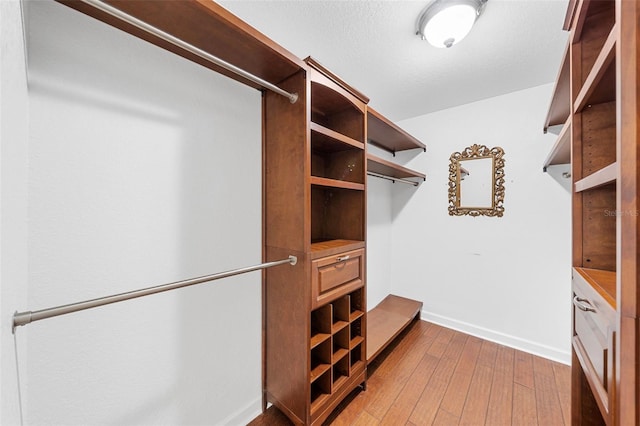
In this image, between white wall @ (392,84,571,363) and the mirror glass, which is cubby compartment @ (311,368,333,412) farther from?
the mirror glass

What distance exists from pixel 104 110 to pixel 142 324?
882 mm

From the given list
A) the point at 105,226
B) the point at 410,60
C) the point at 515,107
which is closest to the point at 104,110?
the point at 105,226

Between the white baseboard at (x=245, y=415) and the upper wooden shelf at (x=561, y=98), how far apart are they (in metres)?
2.43

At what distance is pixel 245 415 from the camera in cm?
138

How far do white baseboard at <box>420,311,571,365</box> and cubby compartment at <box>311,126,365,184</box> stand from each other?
1946 mm

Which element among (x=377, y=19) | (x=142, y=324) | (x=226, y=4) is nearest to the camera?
(x=142, y=324)

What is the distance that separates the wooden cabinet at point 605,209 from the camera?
0.55 m

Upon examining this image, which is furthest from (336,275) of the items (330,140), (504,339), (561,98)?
(504,339)

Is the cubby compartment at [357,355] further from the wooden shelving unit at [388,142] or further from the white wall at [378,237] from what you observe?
the wooden shelving unit at [388,142]

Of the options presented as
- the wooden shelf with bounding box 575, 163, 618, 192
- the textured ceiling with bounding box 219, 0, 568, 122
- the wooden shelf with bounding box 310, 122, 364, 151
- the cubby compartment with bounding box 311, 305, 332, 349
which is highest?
the textured ceiling with bounding box 219, 0, 568, 122

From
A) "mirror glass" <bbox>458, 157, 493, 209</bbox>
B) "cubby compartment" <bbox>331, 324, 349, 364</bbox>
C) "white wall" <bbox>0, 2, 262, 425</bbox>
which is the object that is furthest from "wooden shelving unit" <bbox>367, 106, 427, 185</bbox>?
"cubby compartment" <bbox>331, 324, 349, 364</bbox>

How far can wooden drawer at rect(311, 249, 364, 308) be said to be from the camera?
130 centimetres

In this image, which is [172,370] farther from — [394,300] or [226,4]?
[394,300]

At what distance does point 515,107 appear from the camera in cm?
217
